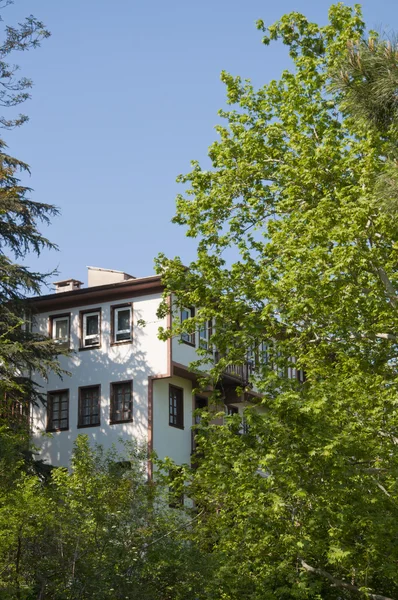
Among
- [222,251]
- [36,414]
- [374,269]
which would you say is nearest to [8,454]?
[222,251]

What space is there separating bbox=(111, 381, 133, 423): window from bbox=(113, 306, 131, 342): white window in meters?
1.72

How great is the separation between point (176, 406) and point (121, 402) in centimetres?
208

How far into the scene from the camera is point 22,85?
27.5m

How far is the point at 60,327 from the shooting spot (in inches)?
1587

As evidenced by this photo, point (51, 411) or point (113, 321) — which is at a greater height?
point (113, 321)

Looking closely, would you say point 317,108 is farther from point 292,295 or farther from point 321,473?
point 321,473

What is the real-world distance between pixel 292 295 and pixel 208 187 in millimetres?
5690

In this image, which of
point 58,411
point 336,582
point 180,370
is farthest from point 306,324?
point 58,411

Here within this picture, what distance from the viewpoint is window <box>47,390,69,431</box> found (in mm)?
38656

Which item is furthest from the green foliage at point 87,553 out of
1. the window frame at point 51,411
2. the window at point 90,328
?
the window at point 90,328

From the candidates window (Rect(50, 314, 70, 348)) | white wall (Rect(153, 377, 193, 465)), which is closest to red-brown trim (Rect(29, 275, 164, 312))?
window (Rect(50, 314, 70, 348))

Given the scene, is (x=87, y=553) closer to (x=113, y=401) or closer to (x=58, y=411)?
(x=113, y=401)

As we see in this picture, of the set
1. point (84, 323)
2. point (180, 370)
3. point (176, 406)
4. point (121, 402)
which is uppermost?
point (84, 323)

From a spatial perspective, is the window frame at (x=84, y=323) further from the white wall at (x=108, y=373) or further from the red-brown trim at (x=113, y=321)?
the red-brown trim at (x=113, y=321)
